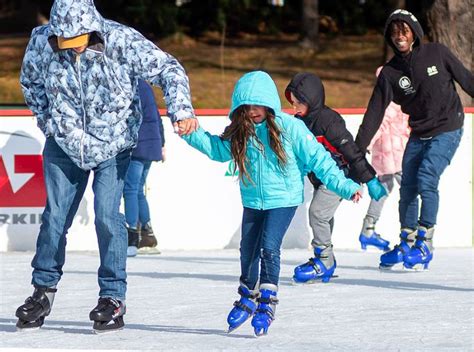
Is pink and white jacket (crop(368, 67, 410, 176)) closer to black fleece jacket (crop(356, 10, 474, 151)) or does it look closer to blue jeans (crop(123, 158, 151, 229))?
blue jeans (crop(123, 158, 151, 229))

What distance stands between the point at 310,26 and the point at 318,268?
21.4m

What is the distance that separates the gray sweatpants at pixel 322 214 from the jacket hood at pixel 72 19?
273 centimetres

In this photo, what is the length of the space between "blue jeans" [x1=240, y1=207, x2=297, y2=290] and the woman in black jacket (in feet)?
7.70

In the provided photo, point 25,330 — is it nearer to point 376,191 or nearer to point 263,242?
point 263,242

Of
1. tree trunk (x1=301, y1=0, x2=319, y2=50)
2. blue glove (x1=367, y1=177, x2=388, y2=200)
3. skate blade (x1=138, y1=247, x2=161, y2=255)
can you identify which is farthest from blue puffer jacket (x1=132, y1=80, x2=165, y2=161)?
tree trunk (x1=301, y1=0, x2=319, y2=50)

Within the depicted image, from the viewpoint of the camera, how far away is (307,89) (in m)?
8.03

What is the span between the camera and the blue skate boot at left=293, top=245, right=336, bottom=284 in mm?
8492

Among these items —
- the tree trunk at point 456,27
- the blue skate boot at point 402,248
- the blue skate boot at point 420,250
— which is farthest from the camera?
the tree trunk at point 456,27

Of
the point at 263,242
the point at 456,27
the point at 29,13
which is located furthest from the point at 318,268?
the point at 29,13

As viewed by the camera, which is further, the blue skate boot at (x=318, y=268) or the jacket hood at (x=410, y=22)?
the jacket hood at (x=410, y=22)

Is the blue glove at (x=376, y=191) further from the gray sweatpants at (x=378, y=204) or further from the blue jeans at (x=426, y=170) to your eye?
the gray sweatpants at (x=378, y=204)

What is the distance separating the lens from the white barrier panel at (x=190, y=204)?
11.1 meters

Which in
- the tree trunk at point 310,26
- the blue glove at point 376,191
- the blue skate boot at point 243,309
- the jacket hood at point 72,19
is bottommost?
the tree trunk at point 310,26

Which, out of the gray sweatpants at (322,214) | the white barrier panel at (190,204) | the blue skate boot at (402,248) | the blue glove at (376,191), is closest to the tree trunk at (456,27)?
the white barrier panel at (190,204)
